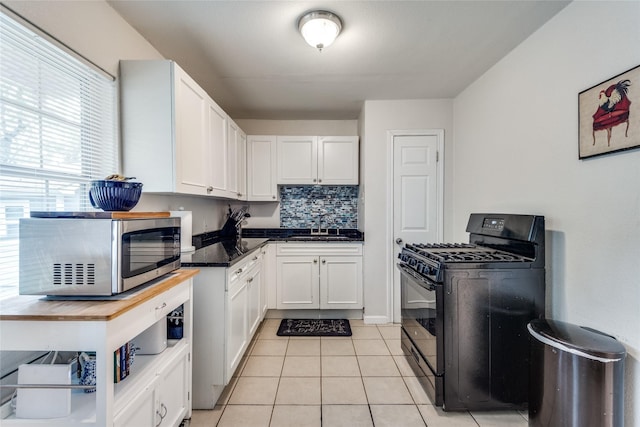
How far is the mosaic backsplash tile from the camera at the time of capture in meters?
3.88

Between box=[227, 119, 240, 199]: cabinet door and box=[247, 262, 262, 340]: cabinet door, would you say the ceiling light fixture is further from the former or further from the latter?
box=[247, 262, 262, 340]: cabinet door

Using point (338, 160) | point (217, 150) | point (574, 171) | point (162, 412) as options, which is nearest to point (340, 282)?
point (338, 160)

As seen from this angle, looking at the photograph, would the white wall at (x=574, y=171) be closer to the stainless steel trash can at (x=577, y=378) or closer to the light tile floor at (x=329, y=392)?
the stainless steel trash can at (x=577, y=378)

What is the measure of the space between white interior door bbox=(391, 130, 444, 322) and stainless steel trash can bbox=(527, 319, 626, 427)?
177cm

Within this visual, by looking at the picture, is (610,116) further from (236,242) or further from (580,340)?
(236,242)

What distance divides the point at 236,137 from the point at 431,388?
9.34 ft

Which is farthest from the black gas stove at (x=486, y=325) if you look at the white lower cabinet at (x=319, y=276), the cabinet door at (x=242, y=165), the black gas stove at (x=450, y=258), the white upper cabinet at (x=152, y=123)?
the cabinet door at (x=242, y=165)

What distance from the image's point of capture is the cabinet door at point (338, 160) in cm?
353

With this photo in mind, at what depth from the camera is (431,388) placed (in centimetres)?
190

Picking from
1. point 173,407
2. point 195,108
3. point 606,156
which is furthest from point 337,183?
point 173,407

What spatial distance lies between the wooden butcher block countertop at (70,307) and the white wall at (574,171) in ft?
7.20

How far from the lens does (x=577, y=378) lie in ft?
4.24

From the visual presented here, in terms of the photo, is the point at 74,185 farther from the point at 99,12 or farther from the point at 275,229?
the point at 275,229

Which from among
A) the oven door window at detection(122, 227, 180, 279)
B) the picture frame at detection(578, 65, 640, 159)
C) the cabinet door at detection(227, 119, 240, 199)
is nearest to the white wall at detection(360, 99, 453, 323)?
the cabinet door at detection(227, 119, 240, 199)
